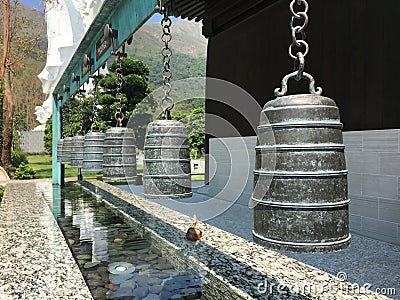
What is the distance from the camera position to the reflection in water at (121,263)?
3.10 metres

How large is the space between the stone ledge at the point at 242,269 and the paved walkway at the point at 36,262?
2.87 feet

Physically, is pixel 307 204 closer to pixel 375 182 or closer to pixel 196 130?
pixel 375 182

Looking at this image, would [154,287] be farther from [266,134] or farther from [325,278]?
[266,134]

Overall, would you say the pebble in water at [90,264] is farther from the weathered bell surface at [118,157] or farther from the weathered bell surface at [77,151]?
the weathered bell surface at [77,151]

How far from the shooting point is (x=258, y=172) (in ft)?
4.13

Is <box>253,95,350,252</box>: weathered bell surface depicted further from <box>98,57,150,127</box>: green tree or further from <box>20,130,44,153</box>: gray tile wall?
<box>20,130,44,153</box>: gray tile wall

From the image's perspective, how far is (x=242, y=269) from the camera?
2936mm

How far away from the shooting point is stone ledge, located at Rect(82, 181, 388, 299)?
2.50 metres

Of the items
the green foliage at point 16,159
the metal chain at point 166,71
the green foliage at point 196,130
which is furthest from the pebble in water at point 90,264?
the green foliage at point 196,130

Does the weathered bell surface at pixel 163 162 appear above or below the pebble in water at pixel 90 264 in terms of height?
above

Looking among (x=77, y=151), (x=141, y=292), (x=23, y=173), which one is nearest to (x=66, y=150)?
(x=77, y=151)

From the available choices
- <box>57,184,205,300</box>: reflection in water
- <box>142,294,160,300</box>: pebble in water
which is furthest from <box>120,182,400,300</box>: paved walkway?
<box>142,294,160,300</box>: pebble in water

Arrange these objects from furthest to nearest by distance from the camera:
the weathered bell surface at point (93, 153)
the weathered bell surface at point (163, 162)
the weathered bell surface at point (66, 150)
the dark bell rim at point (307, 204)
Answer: the weathered bell surface at point (66, 150) < the weathered bell surface at point (93, 153) < the weathered bell surface at point (163, 162) < the dark bell rim at point (307, 204)

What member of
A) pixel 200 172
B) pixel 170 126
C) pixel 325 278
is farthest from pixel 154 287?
pixel 200 172
